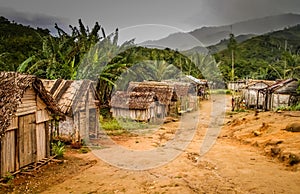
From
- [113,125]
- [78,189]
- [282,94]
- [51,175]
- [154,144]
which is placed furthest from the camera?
[282,94]

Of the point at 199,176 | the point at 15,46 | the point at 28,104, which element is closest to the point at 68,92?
the point at 28,104

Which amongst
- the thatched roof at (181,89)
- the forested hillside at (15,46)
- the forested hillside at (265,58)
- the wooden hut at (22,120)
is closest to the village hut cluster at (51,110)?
the wooden hut at (22,120)

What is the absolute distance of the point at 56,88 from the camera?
15086 millimetres

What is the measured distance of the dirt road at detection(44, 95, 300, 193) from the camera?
928 centimetres

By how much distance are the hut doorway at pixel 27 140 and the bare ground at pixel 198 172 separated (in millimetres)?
674

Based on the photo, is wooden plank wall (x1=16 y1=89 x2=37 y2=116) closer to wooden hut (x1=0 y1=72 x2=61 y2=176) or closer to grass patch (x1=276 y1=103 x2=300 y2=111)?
wooden hut (x1=0 y1=72 x2=61 y2=176)

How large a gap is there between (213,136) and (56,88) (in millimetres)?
10545

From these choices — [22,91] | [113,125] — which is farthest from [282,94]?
[22,91]

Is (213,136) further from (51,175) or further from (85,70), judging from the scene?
(51,175)

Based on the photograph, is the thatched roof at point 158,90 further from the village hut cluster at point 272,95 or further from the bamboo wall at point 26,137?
the bamboo wall at point 26,137

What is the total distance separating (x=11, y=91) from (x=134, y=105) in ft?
47.8

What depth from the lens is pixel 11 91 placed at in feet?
30.2

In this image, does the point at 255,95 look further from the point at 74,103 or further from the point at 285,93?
the point at 74,103

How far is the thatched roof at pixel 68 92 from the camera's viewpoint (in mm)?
14430
